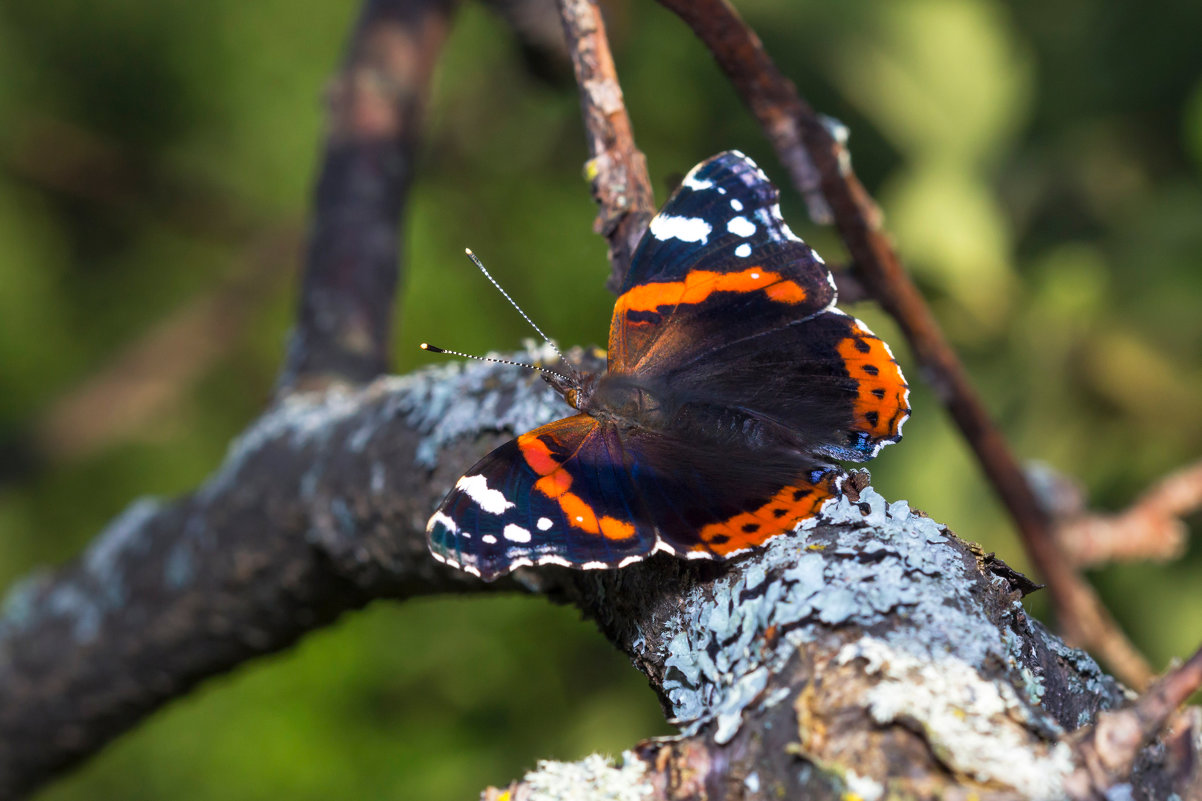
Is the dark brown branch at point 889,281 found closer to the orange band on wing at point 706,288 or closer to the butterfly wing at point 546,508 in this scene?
the orange band on wing at point 706,288

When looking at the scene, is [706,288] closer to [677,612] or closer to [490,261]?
[677,612]

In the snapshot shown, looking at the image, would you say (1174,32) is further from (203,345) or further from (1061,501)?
(203,345)

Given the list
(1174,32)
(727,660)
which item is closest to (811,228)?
(1174,32)

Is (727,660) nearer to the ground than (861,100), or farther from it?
nearer to the ground

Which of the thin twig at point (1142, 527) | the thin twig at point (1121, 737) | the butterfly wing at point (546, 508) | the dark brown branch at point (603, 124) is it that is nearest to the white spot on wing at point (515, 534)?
the butterfly wing at point (546, 508)

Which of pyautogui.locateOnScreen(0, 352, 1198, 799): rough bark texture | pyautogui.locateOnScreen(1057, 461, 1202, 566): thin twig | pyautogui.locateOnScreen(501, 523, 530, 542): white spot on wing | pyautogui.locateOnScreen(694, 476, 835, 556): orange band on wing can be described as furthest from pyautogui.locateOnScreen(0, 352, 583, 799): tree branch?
pyautogui.locateOnScreen(1057, 461, 1202, 566): thin twig

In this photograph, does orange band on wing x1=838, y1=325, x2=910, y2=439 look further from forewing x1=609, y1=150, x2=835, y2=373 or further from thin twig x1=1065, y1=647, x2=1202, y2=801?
thin twig x1=1065, y1=647, x2=1202, y2=801
